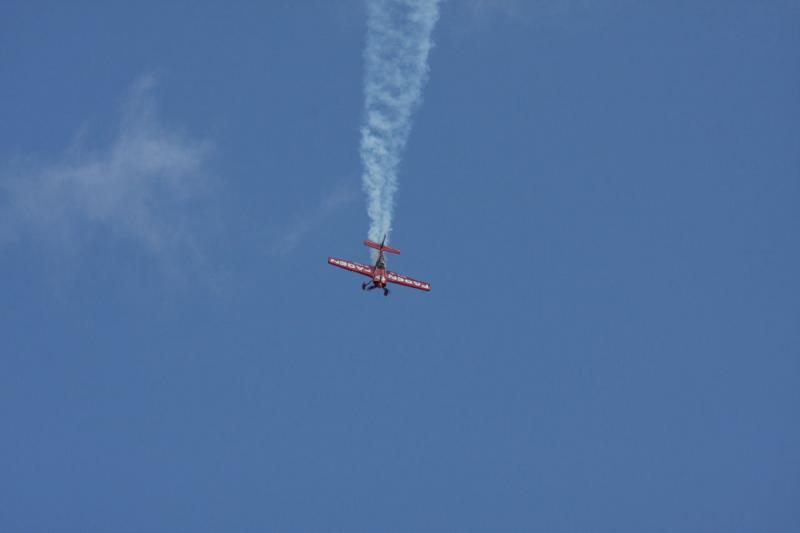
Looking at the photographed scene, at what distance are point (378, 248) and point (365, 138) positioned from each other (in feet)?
24.9

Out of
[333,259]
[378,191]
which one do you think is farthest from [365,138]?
[333,259]

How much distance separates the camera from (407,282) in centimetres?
9912

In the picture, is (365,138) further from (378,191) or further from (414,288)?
(414,288)

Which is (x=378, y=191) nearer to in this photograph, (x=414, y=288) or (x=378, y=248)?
(x=378, y=248)

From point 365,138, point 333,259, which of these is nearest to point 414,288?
point 333,259

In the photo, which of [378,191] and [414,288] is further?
[414,288]

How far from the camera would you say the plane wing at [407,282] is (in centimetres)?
9798

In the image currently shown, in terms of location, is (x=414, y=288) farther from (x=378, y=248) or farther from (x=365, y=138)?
(x=365, y=138)

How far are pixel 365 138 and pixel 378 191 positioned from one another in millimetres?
3580

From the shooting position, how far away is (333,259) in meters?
95.5

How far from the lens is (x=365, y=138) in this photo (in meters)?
90.0

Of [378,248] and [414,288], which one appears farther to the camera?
[414,288]

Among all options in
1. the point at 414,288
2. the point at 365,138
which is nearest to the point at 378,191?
the point at 365,138

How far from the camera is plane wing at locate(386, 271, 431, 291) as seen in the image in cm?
9798
